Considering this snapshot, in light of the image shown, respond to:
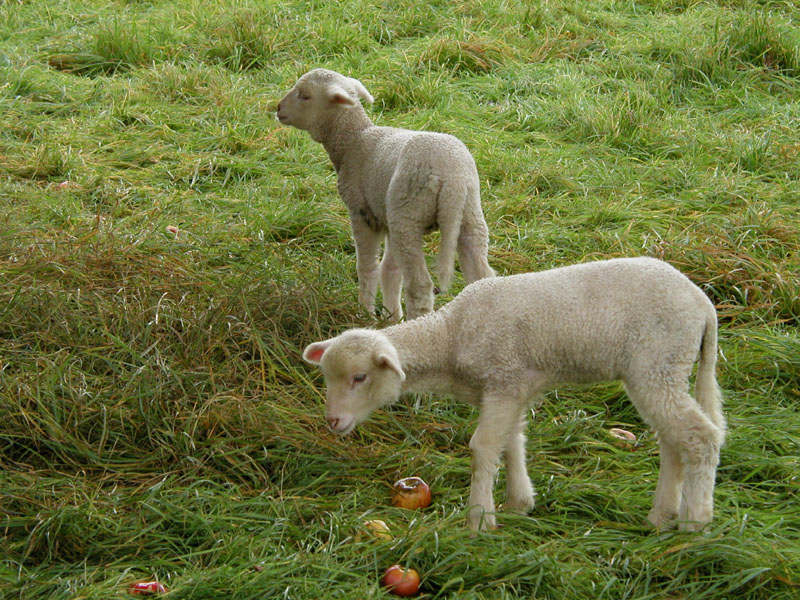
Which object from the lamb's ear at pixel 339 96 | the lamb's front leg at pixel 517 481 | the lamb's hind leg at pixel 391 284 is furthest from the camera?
the lamb's ear at pixel 339 96

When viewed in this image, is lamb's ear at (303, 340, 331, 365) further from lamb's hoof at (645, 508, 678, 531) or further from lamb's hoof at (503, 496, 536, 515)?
lamb's hoof at (645, 508, 678, 531)

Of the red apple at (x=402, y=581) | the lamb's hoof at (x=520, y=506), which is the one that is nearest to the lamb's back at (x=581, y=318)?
the lamb's hoof at (x=520, y=506)

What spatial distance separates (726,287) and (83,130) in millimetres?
4845

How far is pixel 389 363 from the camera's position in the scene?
369 cm

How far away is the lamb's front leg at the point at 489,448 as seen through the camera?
3758 millimetres

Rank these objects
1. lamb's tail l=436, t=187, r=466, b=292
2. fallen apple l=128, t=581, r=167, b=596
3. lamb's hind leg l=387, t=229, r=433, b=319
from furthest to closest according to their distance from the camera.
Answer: lamb's hind leg l=387, t=229, r=433, b=319
lamb's tail l=436, t=187, r=466, b=292
fallen apple l=128, t=581, r=167, b=596

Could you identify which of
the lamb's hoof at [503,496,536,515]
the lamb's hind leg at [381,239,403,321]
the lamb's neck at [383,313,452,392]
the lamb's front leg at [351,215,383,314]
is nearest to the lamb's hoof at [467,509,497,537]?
the lamb's hoof at [503,496,536,515]

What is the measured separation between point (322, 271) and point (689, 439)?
251 cm

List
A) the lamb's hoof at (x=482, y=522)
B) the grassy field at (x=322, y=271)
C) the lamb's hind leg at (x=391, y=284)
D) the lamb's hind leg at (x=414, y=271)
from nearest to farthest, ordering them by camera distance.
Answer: the grassy field at (x=322, y=271)
the lamb's hoof at (x=482, y=522)
the lamb's hind leg at (x=414, y=271)
the lamb's hind leg at (x=391, y=284)

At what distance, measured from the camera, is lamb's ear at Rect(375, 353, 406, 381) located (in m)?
3.69

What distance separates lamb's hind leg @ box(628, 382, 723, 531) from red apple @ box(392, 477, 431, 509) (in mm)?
879

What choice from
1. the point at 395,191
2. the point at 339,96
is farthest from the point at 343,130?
the point at 395,191

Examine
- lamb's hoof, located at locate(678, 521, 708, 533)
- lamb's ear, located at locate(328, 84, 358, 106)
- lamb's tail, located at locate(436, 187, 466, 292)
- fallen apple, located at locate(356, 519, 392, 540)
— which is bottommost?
fallen apple, located at locate(356, 519, 392, 540)

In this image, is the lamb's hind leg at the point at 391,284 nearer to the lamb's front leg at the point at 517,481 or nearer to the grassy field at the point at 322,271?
the grassy field at the point at 322,271
